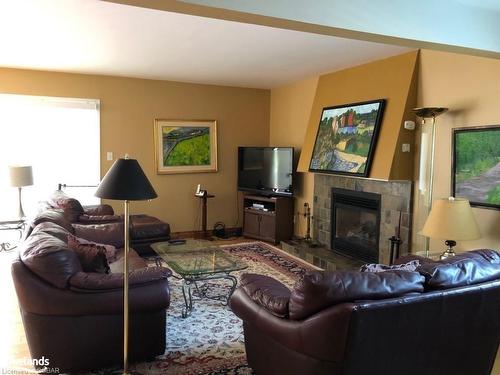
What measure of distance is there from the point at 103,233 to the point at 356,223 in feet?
10.2

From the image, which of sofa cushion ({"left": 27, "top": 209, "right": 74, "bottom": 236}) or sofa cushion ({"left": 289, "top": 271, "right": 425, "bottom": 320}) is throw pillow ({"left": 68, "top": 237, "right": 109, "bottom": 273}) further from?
sofa cushion ({"left": 289, "top": 271, "right": 425, "bottom": 320})

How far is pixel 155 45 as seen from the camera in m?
4.38

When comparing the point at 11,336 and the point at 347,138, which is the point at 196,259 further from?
the point at 347,138

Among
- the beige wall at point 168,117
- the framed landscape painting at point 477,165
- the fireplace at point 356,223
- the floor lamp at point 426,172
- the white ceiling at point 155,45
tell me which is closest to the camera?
the white ceiling at point 155,45

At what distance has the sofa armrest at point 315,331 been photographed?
182cm

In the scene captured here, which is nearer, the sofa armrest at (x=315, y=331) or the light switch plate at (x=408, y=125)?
the sofa armrest at (x=315, y=331)

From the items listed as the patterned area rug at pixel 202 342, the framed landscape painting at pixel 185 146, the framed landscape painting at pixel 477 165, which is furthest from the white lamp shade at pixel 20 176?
the framed landscape painting at pixel 477 165

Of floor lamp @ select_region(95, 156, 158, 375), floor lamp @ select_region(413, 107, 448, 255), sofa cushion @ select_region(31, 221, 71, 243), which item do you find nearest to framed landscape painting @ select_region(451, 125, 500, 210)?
floor lamp @ select_region(413, 107, 448, 255)

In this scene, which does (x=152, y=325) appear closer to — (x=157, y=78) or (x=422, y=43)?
(x=422, y=43)

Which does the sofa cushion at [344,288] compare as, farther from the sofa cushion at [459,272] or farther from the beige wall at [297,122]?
the beige wall at [297,122]

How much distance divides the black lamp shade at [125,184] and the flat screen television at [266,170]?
4.16m

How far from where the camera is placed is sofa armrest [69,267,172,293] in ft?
8.20

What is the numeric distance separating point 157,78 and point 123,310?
180 inches

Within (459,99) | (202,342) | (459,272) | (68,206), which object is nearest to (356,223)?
(459,99)
